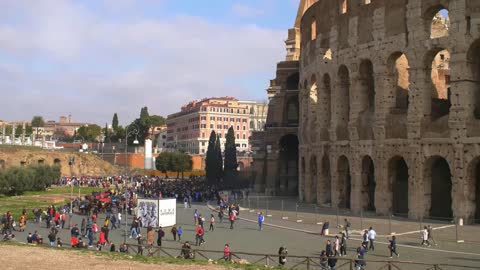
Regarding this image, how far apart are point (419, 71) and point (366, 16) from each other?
6410 millimetres

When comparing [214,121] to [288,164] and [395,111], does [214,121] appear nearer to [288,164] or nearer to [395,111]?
[288,164]

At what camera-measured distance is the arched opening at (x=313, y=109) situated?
4694 cm

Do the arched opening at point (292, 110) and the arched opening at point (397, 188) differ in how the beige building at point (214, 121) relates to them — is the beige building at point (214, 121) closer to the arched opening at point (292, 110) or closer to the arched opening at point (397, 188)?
the arched opening at point (292, 110)

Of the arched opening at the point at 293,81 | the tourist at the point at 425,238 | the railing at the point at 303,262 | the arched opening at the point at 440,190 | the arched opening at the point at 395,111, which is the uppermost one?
the arched opening at the point at 293,81

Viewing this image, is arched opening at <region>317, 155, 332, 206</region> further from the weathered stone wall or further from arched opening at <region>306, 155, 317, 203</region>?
the weathered stone wall

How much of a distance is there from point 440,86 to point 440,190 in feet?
33.6

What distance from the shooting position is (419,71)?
115 feet

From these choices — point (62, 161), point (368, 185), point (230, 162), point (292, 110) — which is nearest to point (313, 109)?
point (368, 185)

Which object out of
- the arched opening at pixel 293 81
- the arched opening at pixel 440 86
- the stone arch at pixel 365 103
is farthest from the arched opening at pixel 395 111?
the arched opening at pixel 293 81

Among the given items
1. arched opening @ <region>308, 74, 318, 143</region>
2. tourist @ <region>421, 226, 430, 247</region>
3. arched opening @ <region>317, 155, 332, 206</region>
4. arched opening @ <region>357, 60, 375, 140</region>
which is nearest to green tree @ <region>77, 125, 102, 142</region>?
arched opening @ <region>308, 74, 318, 143</region>

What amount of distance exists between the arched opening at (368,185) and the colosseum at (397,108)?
74 mm

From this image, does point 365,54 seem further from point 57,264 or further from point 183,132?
point 183,132

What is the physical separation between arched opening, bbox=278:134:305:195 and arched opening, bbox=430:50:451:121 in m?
22.1

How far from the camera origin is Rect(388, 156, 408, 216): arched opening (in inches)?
1468
